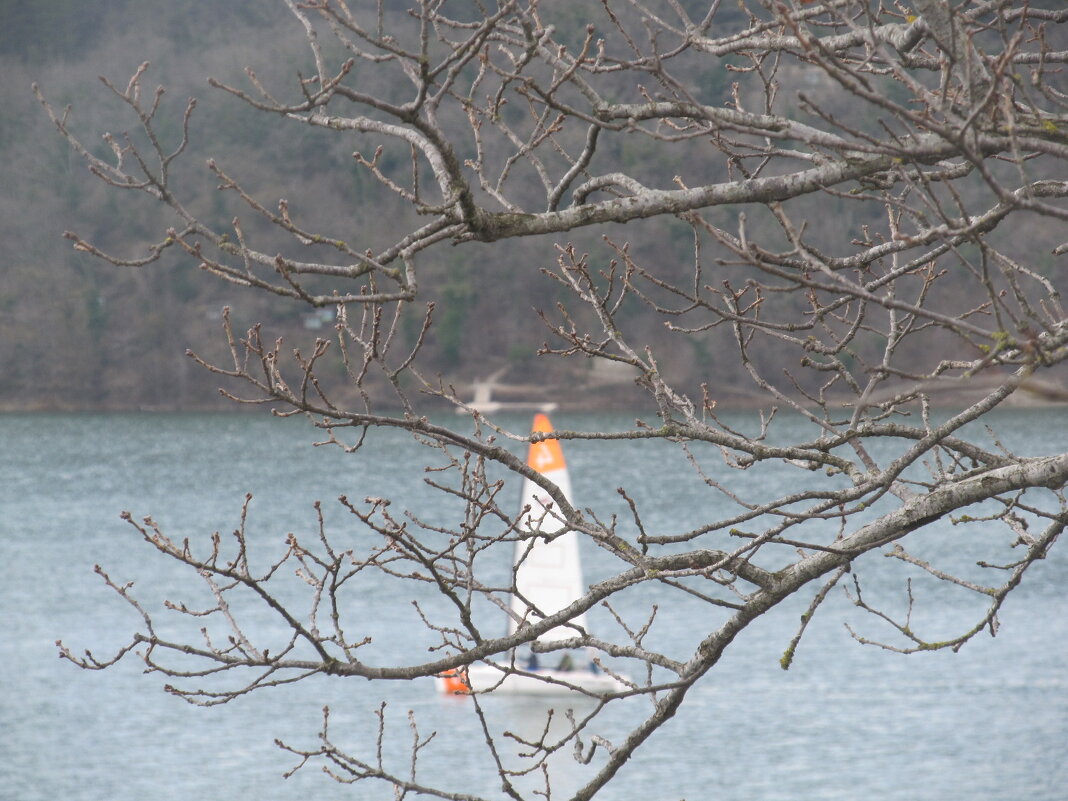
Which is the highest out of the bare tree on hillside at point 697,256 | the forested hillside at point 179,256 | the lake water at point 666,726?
the forested hillside at point 179,256

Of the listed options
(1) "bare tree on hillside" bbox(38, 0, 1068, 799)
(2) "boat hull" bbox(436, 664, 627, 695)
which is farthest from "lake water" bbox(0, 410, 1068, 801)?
(1) "bare tree on hillside" bbox(38, 0, 1068, 799)

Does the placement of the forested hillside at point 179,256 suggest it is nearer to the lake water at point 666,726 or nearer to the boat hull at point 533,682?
the lake water at point 666,726

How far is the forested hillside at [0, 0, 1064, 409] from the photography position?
2392 inches

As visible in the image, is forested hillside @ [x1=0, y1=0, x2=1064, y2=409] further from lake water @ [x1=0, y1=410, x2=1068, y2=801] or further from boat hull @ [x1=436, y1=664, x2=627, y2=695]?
boat hull @ [x1=436, y1=664, x2=627, y2=695]

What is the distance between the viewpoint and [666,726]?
2495 cm

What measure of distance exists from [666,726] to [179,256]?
47.2 meters

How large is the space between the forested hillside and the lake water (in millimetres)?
19386

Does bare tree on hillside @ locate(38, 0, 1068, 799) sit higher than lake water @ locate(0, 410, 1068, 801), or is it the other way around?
lake water @ locate(0, 410, 1068, 801)

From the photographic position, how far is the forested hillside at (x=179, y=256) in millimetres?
60750

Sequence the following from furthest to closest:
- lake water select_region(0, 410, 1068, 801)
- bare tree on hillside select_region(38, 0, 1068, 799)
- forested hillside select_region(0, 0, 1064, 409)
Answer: forested hillside select_region(0, 0, 1064, 409) → lake water select_region(0, 410, 1068, 801) → bare tree on hillside select_region(38, 0, 1068, 799)

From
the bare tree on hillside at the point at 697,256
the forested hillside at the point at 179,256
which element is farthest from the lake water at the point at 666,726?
the forested hillside at the point at 179,256

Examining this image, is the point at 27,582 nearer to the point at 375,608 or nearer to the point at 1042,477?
the point at 375,608

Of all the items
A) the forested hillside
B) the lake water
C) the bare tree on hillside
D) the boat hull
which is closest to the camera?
the bare tree on hillside

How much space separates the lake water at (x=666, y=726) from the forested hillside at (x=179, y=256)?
1939 centimetres
